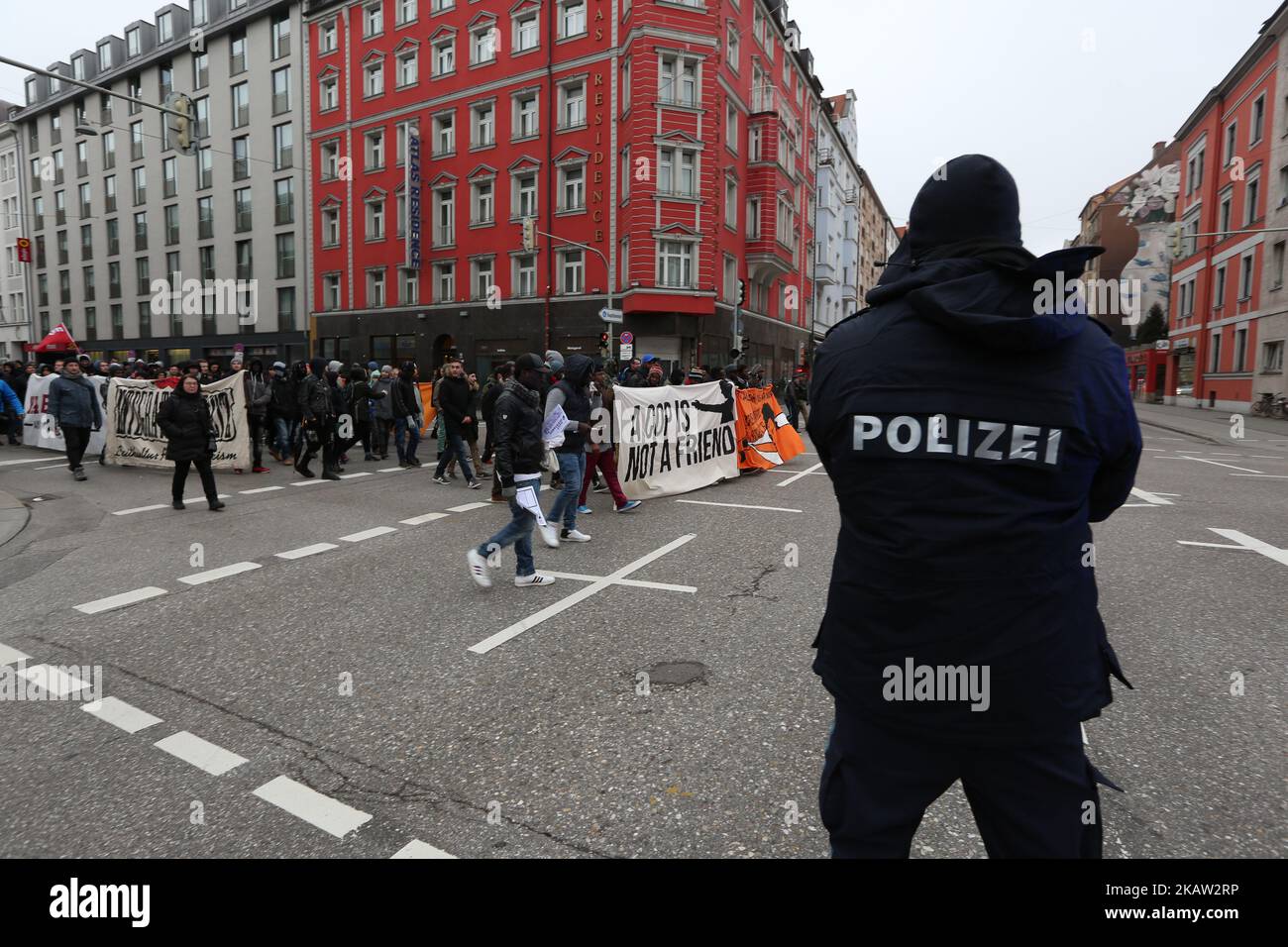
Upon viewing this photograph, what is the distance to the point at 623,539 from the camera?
7.84 metres

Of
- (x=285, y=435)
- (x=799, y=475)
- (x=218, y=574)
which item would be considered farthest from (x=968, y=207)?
(x=285, y=435)

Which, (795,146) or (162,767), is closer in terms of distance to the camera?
(162,767)

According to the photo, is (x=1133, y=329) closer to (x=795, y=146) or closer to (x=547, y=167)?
(x=795, y=146)

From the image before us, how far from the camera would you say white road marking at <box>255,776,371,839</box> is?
9.25ft

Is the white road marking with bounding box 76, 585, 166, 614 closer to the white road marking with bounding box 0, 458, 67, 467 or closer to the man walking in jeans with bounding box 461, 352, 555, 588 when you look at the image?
the man walking in jeans with bounding box 461, 352, 555, 588

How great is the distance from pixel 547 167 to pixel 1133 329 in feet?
180

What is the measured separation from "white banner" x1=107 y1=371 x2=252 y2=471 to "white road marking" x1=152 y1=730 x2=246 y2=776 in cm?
1023

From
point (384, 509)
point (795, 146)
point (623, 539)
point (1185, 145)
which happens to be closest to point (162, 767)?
point (623, 539)

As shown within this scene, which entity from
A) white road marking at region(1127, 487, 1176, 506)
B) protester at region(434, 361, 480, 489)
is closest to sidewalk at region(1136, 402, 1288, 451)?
white road marking at region(1127, 487, 1176, 506)

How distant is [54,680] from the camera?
4.20m
